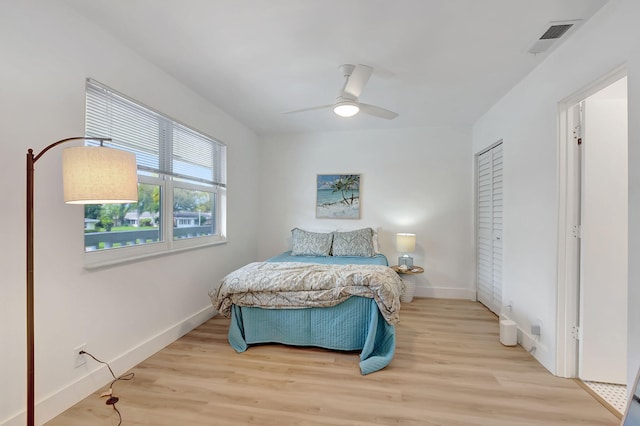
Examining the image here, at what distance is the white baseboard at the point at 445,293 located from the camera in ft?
13.8

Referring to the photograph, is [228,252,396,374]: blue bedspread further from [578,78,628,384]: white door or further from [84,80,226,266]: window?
[578,78,628,384]: white door

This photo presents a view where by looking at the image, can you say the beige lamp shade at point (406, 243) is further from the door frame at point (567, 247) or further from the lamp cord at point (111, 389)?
the lamp cord at point (111, 389)

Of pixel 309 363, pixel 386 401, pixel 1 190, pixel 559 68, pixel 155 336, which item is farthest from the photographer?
pixel 155 336

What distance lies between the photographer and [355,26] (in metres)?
1.98

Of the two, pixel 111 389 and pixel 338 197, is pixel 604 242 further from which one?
pixel 111 389

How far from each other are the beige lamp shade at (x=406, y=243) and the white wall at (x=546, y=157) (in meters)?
1.13

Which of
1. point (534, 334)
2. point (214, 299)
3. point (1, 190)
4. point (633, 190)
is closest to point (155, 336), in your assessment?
point (214, 299)

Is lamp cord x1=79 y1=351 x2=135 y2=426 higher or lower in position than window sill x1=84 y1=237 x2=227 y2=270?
lower

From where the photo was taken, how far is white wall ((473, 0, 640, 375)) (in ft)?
5.15

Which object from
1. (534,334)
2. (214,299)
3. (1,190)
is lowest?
(534,334)

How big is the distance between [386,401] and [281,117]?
338 cm

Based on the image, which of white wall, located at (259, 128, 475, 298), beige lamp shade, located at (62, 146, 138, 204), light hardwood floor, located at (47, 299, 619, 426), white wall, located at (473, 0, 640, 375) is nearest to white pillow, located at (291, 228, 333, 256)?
white wall, located at (259, 128, 475, 298)

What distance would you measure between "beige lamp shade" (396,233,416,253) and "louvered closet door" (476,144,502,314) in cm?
92

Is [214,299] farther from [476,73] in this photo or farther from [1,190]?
[476,73]
